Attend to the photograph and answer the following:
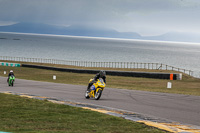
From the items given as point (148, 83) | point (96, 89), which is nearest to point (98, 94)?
point (96, 89)

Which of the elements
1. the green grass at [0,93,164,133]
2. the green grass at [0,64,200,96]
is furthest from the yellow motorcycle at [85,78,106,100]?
the green grass at [0,64,200,96]

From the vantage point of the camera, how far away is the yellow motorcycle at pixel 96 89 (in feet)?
52.1

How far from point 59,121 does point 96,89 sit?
6891 mm

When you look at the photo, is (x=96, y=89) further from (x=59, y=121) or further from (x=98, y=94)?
(x=59, y=121)

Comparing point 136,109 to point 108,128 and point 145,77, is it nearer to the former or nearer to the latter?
point 108,128

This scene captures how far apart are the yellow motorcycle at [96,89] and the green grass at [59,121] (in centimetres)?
337

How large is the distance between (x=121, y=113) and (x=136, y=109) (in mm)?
1749

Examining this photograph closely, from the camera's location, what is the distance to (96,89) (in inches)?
650

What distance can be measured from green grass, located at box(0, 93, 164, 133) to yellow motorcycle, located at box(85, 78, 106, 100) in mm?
3370

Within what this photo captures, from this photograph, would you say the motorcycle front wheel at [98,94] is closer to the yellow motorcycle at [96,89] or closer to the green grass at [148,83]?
the yellow motorcycle at [96,89]

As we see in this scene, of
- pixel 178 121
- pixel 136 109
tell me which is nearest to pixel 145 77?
pixel 136 109

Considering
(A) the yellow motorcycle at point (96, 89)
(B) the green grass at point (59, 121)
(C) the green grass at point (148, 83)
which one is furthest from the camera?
(C) the green grass at point (148, 83)

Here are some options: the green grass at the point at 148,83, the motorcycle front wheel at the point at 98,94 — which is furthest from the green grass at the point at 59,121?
the green grass at the point at 148,83

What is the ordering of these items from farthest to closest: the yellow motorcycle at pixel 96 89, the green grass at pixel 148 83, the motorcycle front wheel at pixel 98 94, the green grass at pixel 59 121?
1. the green grass at pixel 148 83
2. the motorcycle front wheel at pixel 98 94
3. the yellow motorcycle at pixel 96 89
4. the green grass at pixel 59 121
